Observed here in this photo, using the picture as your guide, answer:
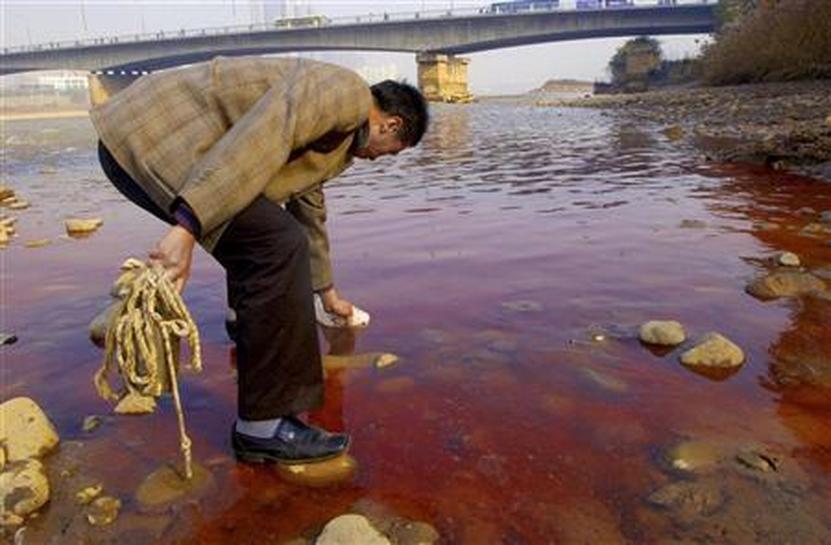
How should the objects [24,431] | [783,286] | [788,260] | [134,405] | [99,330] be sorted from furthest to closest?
[788,260] < [783,286] < [99,330] < [134,405] < [24,431]

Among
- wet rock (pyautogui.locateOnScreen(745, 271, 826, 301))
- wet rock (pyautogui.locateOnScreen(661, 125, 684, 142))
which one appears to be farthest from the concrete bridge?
wet rock (pyautogui.locateOnScreen(745, 271, 826, 301))

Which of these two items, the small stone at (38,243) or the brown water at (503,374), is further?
the small stone at (38,243)

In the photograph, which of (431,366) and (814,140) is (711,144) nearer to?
(814,140)

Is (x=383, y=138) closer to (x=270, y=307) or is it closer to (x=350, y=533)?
(x=270, y=307)

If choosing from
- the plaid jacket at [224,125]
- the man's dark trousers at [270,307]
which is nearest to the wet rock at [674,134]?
the plaid jacket at [224,125]

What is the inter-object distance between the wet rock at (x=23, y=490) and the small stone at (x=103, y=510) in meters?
0.16

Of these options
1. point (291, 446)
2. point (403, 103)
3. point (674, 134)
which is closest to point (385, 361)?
point (291, 446)

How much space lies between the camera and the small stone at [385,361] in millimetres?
2965

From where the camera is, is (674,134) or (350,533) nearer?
(350,533)

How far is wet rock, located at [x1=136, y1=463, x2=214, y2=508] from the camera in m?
2.05

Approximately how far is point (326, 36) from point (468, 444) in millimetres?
62132

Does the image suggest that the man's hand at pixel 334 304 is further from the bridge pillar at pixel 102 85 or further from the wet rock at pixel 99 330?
the bridge pillar at pixel 102 85

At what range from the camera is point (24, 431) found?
7.61 ft

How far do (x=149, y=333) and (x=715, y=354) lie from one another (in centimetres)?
214
